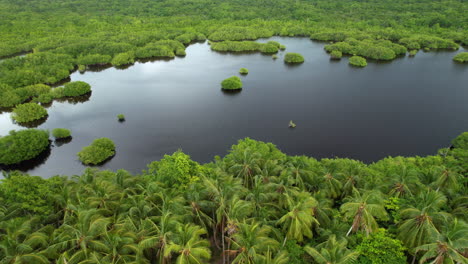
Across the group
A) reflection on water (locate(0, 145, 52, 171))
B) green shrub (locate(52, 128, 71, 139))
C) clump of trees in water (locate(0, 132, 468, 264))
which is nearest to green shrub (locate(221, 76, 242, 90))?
green shrub (locate(52, 128, 71, 139))

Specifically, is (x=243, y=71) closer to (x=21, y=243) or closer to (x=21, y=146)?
(x=21, y=146)

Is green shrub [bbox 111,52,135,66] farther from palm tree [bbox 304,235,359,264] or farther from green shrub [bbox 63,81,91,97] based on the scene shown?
palm tree [bbox 304,235,359,264]

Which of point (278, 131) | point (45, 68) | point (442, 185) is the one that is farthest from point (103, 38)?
point (442, 185)

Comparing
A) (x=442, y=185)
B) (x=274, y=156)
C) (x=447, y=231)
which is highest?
(x=447, y=231)

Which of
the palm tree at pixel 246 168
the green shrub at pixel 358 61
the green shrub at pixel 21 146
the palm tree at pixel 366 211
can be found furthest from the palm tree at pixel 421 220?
the green shrub at pixel 358 61

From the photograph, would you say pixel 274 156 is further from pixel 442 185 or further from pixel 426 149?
pixel 426 149

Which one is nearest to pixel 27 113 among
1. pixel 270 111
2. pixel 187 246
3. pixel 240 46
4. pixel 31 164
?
pixel 31 164
